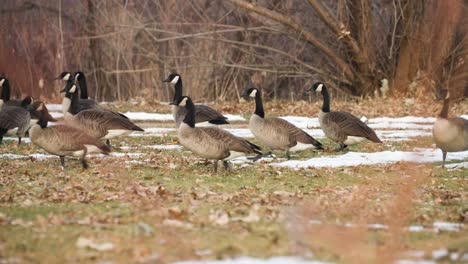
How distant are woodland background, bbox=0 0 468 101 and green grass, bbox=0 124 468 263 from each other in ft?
46.8

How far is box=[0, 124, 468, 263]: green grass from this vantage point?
6.57 meters

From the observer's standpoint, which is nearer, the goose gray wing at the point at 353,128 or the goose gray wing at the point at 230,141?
the goose gray wing at the point at 230,141

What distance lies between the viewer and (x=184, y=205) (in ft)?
29.5

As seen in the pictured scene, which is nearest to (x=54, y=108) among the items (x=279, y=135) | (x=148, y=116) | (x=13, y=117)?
(x=148, y=116)

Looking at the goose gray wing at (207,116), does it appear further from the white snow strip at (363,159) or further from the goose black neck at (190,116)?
the goose black neck at (190,116)

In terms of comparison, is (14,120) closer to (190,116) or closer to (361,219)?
(190,116)

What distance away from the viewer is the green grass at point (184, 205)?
259 inches

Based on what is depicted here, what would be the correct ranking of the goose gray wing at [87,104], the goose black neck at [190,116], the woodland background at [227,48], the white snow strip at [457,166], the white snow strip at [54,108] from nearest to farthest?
the goose black neck at [190,116] → the white snow strip at [457,166] → the goose gray wing at [87,104] → the white snow strip at [54,108] → the woodland background at [227,48]

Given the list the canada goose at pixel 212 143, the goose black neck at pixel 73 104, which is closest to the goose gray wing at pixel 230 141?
the canada goose at pixel 212 143

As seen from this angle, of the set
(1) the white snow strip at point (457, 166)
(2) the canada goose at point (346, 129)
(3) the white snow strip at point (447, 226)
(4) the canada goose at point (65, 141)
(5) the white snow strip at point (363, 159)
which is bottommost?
(1) the white snow strip at point (457, 166)

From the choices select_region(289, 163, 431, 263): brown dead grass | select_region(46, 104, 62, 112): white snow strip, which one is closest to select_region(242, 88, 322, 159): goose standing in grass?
select_region(289, 163, 431, 263): brown dead grass

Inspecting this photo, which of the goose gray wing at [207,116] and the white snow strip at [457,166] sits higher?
the goose gray wing at [207,116]

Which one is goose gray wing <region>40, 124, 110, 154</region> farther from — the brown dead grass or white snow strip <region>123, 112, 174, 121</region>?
white snow strip <region>123, 112, 174, 121</region>

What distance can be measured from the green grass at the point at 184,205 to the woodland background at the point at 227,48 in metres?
14.3
